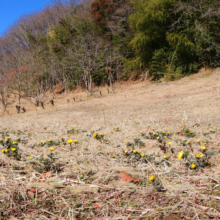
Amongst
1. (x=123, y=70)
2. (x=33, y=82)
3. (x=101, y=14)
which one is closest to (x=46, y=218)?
(x=123, y=70)

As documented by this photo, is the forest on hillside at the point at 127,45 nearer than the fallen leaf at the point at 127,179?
No

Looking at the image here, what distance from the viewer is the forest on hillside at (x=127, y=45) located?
13539mm

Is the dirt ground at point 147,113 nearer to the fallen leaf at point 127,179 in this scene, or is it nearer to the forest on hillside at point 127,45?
the fallen leaf at point 127,179

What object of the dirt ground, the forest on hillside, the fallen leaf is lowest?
the dirt ground

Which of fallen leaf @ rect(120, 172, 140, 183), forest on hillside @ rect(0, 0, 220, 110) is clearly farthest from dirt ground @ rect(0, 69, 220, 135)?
forest on hillside @ rect(0, 0, 220, 110)

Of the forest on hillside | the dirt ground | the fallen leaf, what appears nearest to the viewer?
→ the fallen leaf

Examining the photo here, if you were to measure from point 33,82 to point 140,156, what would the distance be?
20427 mm

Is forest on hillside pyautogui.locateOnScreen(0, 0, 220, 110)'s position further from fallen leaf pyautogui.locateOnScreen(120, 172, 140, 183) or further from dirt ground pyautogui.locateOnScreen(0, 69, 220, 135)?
fallen leaf pyautogui.locateOnScreen(120, 172, 140, 183)

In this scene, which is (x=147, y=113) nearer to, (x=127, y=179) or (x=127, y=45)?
(x=127, y=179)

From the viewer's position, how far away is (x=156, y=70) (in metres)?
16.2

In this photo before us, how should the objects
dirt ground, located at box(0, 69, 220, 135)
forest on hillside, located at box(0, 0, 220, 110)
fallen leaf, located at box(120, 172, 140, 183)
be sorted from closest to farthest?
1. fallen leaf, located at box(120, 172, 140, 183)
2. dirt ground, located at box(0, 69, 220, 135)
3. forest on hillside, located at box(0, 0, 220, 110)

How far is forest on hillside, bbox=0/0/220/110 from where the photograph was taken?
44.4 feet

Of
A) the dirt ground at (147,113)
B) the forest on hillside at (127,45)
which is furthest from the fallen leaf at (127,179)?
the forest on hillside at (127,45)

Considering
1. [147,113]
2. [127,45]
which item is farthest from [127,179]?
[127,45]
